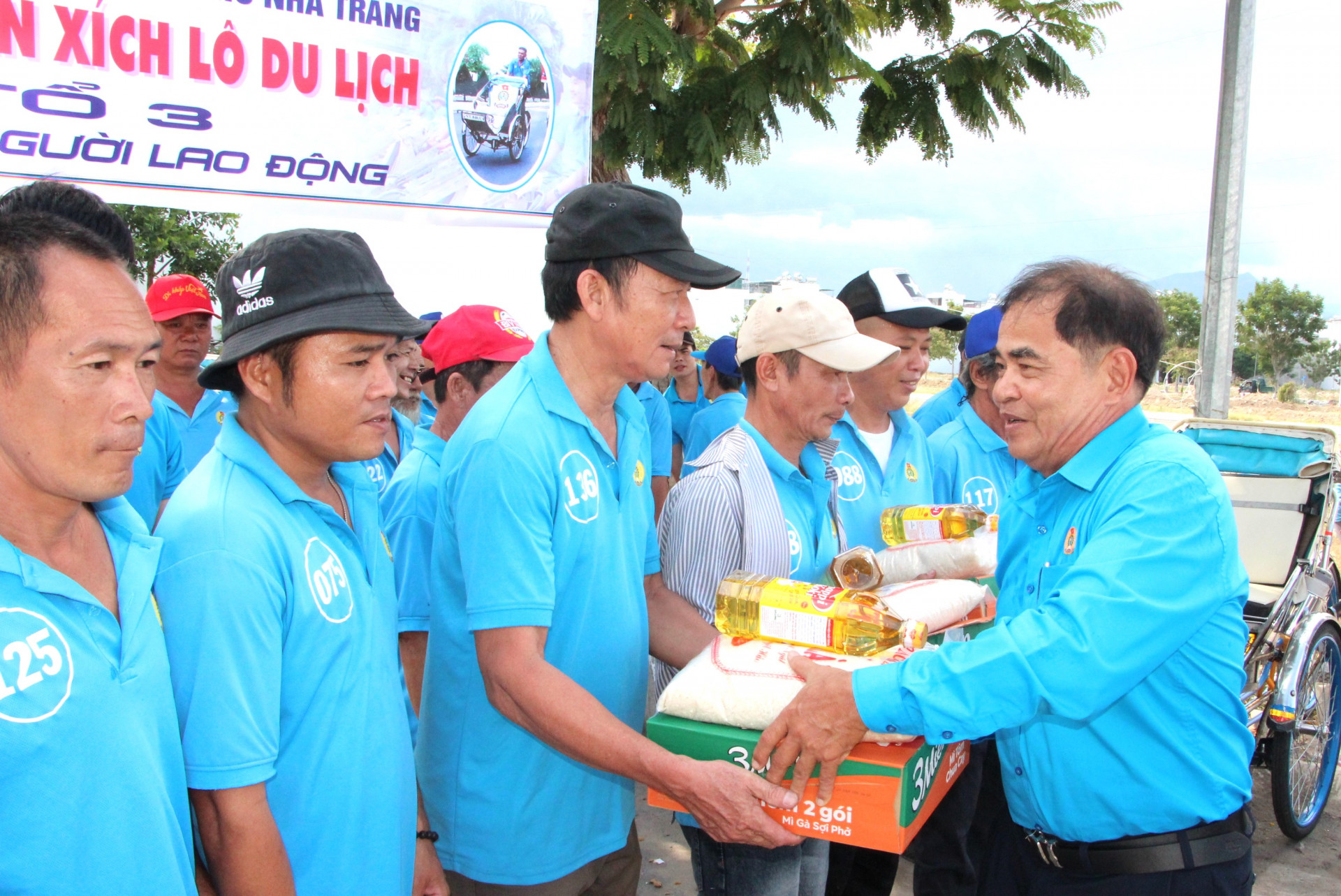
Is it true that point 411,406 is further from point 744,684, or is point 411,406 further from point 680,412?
point 744,684

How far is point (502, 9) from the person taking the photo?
15.2ft

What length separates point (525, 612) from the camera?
6.19 feet

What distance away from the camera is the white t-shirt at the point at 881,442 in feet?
12.3

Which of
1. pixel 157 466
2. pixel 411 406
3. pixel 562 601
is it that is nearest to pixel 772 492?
pixel 562 601

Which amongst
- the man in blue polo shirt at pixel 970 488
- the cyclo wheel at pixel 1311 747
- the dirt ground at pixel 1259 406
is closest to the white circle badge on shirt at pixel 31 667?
the man in blue polo shirt at pixel 970 488

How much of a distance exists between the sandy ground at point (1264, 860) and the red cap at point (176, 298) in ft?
11.0

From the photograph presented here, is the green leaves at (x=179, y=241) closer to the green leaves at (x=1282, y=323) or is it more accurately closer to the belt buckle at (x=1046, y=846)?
the belt buckle at (x=1046, y=846)

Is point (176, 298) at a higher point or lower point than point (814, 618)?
higher

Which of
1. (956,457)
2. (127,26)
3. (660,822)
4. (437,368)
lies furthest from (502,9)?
(660,822)

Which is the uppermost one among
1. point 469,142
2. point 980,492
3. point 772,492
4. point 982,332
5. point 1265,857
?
point 469,142

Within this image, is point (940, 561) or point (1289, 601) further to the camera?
point (1289, 601)

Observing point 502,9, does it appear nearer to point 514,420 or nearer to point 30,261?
point 514,420

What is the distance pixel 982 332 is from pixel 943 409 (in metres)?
0.99

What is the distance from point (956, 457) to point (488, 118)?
2.92 m
